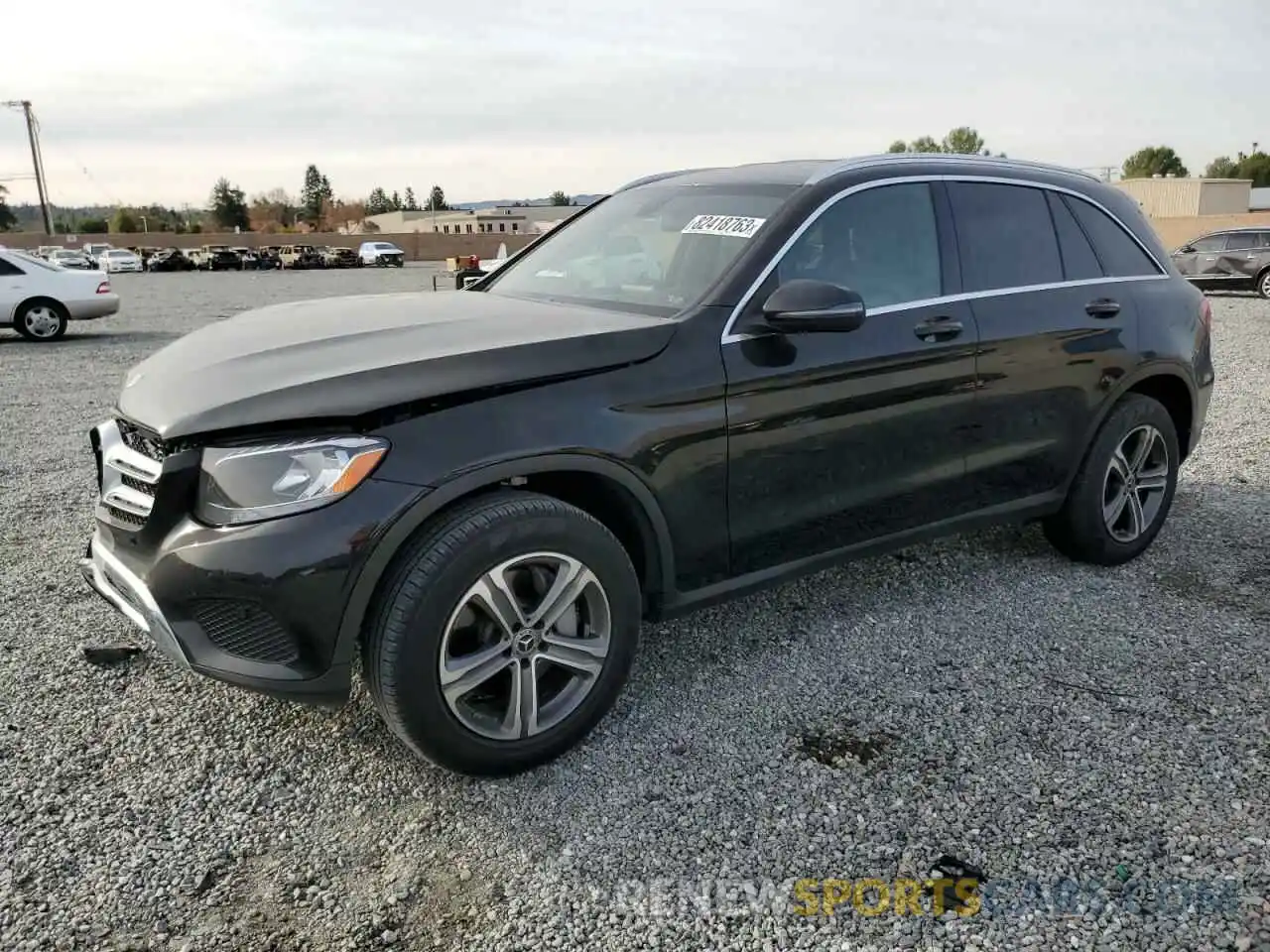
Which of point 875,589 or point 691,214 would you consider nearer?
point 691,214

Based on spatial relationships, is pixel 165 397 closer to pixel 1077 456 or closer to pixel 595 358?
pixel 595 358

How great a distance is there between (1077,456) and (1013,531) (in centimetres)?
92

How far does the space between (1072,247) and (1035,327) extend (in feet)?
1.87

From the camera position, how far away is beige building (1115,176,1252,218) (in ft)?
179

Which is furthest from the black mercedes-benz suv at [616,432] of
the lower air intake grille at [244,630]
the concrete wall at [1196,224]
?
the concrete wall at [1196,224]

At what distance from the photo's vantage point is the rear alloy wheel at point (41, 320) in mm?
14297

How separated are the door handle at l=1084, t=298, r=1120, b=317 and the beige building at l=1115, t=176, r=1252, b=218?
2246 inches

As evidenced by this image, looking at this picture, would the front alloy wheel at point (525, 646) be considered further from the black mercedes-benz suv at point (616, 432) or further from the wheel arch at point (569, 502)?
the wheel arch at point (569, 502)

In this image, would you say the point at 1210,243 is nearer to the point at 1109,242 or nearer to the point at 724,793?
the point at 1109,242

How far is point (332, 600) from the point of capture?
254 cm

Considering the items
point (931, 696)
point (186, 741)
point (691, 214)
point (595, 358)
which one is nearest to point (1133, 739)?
point (931, 696)

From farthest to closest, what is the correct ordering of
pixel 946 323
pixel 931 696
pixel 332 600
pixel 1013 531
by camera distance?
pixel 1013 531
pixel 946 323
pixel 931 696
pixel 332 600

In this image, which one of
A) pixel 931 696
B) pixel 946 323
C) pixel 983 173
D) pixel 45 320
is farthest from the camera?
pixel 45 320

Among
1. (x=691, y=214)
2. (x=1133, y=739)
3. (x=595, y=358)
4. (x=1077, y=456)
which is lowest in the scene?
(x=1133, y=739)
